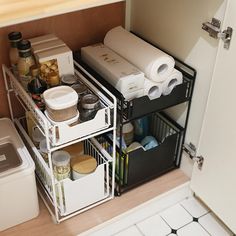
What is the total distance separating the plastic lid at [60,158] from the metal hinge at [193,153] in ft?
1.61

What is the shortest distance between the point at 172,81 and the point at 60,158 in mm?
488

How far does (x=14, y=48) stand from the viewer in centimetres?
139

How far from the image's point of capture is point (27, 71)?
1.34m

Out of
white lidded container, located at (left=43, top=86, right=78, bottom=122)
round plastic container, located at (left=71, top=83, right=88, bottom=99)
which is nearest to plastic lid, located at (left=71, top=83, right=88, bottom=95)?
round plastic container, located at (left=71, top=83, right=88, bottom=99)

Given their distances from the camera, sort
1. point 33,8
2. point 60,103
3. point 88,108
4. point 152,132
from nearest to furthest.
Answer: point 33,8
point 60,103
point 88,108
point 152,132

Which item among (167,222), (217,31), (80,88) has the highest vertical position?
(217,31)

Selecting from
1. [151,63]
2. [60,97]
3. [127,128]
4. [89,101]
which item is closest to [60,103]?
[60,97]

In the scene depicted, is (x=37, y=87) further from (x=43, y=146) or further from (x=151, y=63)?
(x=151, y=63)

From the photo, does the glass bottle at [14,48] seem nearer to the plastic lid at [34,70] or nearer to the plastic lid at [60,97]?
the plastic lid at [34,70]

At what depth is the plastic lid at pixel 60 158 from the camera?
1372mm

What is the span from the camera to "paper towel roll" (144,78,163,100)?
1382mm

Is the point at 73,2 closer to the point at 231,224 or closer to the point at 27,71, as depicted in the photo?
the point at 27,71

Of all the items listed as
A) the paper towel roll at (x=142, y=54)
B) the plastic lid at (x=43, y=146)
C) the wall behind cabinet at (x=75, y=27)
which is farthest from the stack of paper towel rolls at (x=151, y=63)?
the plastic lid at (x=43, y=146)

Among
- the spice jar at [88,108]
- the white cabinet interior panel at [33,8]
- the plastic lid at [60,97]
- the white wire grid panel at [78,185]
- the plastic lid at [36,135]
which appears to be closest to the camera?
the white cabinet interior panel at [33,8]
